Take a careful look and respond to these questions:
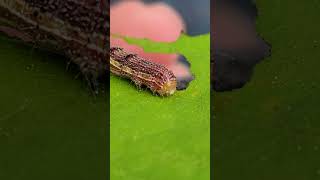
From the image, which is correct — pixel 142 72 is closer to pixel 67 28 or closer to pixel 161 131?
pixel 161 131

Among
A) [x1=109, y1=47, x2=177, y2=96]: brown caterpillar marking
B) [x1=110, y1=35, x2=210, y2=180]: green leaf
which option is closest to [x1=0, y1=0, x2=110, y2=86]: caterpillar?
[x1=109, y1=47, x2=177, y2=96]: brown caterpillar marking

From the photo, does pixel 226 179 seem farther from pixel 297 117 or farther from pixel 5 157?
pixel 5 157

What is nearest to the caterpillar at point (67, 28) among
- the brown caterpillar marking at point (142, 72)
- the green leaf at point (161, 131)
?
the brown caterpillar marking at point (142, 72)

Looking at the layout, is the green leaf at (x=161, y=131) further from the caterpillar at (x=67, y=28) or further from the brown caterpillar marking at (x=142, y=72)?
the caterpillar at (x=67, y=28)

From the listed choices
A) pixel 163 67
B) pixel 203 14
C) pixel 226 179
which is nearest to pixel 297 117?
pixel 226 179

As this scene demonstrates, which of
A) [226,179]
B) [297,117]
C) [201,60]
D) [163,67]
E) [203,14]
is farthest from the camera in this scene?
[203,14]

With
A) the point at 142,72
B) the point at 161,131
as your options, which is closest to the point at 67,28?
the point at 142,72

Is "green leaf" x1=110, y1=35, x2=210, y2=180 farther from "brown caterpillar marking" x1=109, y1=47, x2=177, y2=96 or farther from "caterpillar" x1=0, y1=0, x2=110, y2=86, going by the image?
"caterpillar" x1=0, y1=0, x2=110, y2=86
